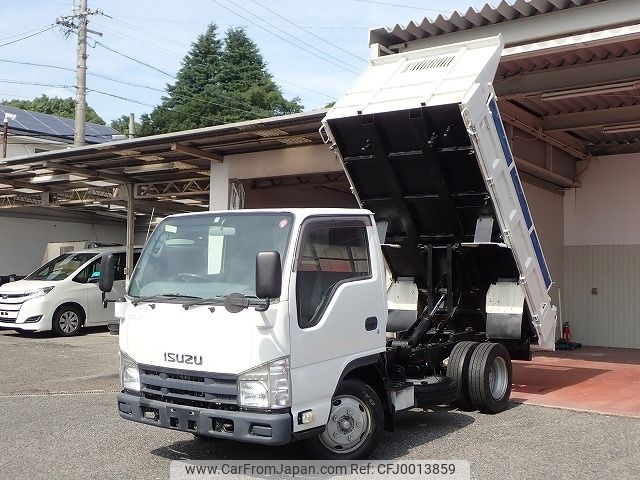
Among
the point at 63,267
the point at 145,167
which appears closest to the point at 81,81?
the point at 145,167

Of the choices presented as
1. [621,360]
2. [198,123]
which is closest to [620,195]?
[621,360]

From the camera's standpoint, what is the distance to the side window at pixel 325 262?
5781 millimetres

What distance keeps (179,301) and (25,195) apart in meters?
18.1

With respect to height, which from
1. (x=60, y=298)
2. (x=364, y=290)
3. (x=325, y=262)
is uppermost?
(x=325, y=262)

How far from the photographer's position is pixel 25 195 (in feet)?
72.3

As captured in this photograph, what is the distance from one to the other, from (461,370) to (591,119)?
22.4ft

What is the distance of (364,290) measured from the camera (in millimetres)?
6281

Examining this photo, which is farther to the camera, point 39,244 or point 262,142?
point 39,244

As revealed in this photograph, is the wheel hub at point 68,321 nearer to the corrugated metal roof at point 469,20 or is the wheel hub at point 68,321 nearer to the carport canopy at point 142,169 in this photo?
the carport canopy at point 142,169

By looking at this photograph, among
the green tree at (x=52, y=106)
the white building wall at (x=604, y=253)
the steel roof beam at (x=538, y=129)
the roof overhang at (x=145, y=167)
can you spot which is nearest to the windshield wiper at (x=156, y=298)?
the roof overhang at (x=145, y=167)

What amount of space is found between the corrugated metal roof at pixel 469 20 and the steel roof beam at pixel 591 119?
11.7ft

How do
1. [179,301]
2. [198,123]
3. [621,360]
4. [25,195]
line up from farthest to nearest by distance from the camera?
[198,123] → [25,195] → [621,360] → [179,301]

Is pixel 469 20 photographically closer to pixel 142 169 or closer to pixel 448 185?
pixel 448 185

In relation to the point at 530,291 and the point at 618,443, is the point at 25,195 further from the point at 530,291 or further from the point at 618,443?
the point at 618,443
